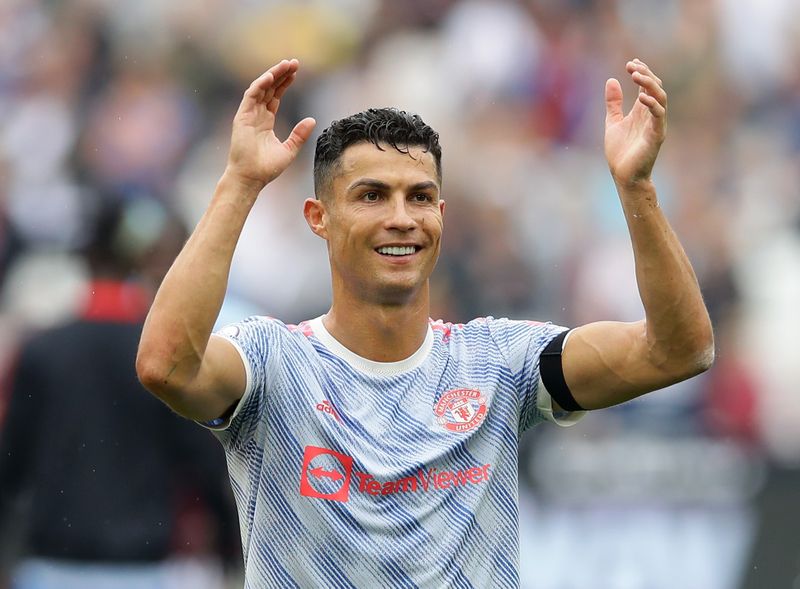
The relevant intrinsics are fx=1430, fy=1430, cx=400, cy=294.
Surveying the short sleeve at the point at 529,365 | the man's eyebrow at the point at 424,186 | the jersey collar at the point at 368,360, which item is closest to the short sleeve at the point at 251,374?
the jersey collar at the point at 368,360

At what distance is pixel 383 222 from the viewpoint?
13.6 feet

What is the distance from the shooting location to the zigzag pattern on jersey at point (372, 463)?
3.92m

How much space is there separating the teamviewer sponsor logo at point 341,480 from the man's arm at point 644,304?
53cm

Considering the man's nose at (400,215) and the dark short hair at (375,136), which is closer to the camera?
the man's nose at (400,215)

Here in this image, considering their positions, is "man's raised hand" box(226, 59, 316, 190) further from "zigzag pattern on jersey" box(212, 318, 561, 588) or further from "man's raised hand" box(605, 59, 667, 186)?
"man's raised hand" box(605, 59, 667, 186)

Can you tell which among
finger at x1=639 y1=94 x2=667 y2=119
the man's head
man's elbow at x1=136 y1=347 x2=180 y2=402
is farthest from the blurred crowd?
finger at x1=639 y1=94 x2=667 y2=119

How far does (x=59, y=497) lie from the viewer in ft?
20.7

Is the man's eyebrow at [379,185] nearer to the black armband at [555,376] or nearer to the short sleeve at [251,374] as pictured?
the short sleeve at [251,374]

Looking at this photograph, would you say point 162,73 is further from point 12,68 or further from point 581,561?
point 581,561

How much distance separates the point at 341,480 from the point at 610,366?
85 cm

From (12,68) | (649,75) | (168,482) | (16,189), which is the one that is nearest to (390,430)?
(649,75)

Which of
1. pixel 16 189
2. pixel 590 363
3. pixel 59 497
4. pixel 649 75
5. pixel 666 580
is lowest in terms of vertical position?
pixel 666 580

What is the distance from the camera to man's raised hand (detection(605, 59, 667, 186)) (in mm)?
3971

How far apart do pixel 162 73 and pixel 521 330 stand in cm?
683
